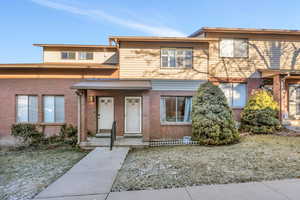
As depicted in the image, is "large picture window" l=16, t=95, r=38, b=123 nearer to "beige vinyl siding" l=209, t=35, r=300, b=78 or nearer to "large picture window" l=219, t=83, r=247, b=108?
"beige vinyl siding" l=209, t=35, r=300, b=78

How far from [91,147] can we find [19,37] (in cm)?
1878

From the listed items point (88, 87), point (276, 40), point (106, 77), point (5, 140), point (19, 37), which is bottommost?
point (5, 140)

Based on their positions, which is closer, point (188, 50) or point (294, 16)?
point (188, 50)

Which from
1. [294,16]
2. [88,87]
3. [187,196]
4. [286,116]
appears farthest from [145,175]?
[294,16]

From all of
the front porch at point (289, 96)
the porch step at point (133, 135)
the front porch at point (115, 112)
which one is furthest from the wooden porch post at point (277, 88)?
the porch step at point (133, 135)

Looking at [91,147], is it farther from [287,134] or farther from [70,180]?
[287,134]

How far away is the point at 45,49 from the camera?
13.5 metres

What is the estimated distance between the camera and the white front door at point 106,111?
1016cm

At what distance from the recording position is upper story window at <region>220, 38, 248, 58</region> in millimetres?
10758

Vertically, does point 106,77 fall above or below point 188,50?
below

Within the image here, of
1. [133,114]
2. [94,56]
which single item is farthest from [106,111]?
[94,56]

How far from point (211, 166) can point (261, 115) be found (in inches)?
242

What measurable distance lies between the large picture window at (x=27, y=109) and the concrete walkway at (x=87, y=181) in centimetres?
594

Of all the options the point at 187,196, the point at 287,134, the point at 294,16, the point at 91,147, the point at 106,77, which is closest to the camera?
the point at 187,196
